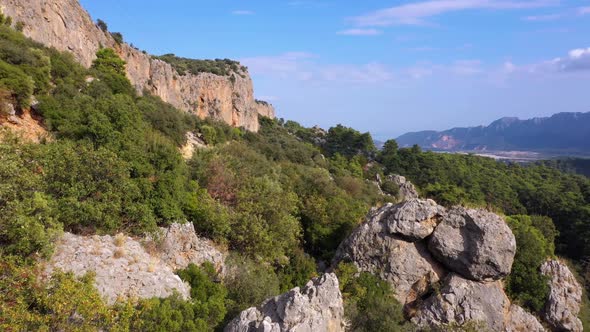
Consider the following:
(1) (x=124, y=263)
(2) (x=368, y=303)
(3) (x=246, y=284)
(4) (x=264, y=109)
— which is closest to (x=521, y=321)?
(2) (x=368, y=303)

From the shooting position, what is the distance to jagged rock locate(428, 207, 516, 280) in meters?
18.4

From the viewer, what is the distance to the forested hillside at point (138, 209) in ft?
34.0

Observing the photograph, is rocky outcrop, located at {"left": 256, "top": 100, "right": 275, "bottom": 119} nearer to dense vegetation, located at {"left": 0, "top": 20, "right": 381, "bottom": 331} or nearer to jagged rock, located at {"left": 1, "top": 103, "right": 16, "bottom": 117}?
dense vegetation, located at {"left": 0, "top": 20, "right": 381, "bottom": 331}

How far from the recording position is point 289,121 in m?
105

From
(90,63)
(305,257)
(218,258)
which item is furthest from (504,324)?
(90,63)

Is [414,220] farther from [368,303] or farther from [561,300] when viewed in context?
[561,300]

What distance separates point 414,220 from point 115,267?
13.8 metres

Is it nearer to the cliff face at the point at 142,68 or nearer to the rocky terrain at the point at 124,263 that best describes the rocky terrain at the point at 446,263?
the rocky terrain at the point at 124,263

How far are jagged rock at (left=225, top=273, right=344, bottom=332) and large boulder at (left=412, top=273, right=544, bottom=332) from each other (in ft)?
23.0

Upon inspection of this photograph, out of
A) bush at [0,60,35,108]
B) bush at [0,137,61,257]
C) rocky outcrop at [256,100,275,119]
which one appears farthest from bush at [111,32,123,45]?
rocky outcrop at [256,100,275,119]

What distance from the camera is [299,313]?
11258 mm

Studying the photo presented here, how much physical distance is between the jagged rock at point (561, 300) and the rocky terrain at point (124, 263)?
19050mm

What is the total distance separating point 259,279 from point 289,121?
91091 millimetres

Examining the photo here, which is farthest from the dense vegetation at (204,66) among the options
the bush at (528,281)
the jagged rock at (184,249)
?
the bush at (528,281)
